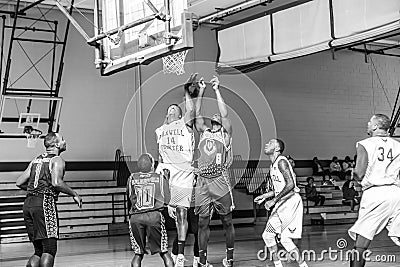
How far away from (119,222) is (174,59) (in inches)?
330

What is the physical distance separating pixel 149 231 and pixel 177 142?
151cm

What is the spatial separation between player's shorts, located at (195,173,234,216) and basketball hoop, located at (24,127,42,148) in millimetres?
7574

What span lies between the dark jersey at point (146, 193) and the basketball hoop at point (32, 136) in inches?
316

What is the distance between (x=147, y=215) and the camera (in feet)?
24.2

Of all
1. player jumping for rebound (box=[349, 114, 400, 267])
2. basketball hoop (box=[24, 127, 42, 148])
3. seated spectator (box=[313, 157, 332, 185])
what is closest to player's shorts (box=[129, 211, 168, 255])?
player jumping for rebound (box=[349, 114, 400, 267])

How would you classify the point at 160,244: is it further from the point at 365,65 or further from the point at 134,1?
the point at 365,65

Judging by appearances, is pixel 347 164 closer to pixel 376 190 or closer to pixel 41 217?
pixel 376 190

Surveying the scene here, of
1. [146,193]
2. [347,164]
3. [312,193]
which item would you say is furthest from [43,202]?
[347,164]

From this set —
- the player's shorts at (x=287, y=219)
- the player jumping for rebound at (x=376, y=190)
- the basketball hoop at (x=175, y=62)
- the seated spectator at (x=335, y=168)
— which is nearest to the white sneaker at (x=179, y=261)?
the player's shorts at (x=287, y=219)

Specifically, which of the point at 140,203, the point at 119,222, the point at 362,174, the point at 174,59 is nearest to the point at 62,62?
the point at 119,222

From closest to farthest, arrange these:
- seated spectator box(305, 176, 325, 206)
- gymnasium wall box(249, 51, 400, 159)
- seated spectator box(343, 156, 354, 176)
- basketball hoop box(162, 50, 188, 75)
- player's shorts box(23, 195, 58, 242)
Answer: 1. player's shorts box(23, 195, 58, 242)
2. basketball hoop box(162, 50, 188, 75)
3. seated spectator box(305, 176, 325, 206)
4. gymnasium wall box(249, 51, 400, 159)
5. seated spectator box(343, 156, 354, 176)

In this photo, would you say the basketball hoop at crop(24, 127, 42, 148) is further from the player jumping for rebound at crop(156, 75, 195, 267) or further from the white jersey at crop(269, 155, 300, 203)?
the white jersey at crop(269, 155, 300, 203)

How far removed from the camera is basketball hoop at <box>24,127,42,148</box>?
14.9 meters

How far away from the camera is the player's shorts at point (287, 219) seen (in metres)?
7.88
